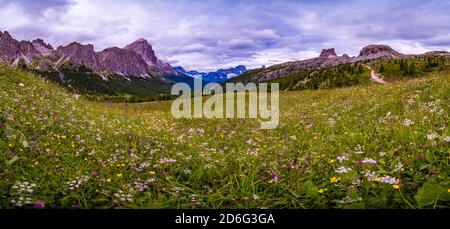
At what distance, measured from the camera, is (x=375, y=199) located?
3965 mm

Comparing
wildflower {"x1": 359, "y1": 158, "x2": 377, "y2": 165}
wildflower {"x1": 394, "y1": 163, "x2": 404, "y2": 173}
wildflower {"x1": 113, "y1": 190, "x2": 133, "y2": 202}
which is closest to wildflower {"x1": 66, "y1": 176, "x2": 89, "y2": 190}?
wildflower {"x1": 113, "y1": 190, "x2": 133, "y2": 202}

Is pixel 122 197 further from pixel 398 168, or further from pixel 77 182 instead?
pixel 398 168

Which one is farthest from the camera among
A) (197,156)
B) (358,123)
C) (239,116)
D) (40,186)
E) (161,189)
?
(239,116)

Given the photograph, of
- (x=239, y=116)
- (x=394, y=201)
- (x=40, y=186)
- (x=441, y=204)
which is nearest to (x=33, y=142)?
(x=40, y=186)

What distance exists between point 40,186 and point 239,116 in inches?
446

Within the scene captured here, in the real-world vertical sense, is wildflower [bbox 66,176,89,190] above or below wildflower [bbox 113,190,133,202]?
above

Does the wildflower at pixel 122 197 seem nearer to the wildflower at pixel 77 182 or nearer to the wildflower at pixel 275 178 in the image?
the wildflower at pixel 77 182

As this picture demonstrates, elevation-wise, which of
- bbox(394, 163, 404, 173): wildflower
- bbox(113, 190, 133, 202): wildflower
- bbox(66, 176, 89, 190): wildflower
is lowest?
bbox(113, 190, 133, 202): wildflower

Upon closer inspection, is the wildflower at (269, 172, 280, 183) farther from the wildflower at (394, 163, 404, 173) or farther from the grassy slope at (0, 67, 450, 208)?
the wildflower at (394, 163, 404, 173)

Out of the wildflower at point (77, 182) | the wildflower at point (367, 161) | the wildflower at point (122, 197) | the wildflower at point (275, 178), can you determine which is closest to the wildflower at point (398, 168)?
the wildflower at point (367, 161)

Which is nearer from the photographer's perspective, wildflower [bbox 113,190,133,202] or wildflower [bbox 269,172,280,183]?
wildflower [bbox 113,190,133,202]

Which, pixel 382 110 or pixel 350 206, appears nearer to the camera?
pixel 350 206

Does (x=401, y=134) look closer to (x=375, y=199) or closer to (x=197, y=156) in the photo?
(x=375, y=199)
